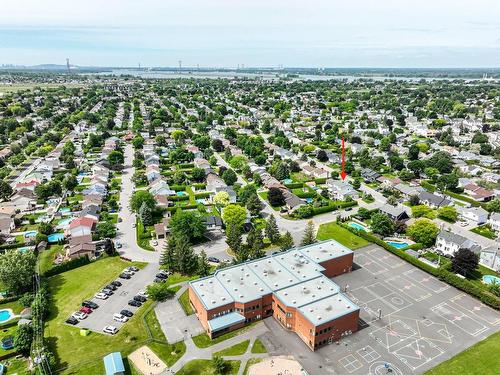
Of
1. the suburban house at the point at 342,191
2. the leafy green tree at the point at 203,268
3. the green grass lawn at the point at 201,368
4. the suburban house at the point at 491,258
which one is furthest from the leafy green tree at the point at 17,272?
the suburban house at the point at 491,258

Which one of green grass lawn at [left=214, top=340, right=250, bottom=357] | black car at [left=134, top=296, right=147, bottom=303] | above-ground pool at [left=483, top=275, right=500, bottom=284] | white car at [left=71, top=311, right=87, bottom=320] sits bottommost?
green grass lawn at [left=214, top=340, right=250, bottom=357]

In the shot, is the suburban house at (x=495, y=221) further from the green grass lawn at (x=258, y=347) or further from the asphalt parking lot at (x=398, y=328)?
the green grass lawn at (x=258, y=347)

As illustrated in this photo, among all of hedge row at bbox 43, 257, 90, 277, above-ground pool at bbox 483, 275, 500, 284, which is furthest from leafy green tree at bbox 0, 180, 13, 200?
above-ground pool at bbox 483, 275, 500, 284

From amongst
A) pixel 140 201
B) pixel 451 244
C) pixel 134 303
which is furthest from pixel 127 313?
pixel 451 244

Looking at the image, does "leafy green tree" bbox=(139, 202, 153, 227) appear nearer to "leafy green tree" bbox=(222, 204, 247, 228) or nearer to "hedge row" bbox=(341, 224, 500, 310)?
"leafy green tree" bbox=(222, 204, 247, 228)

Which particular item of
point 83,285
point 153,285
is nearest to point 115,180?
point 83,285

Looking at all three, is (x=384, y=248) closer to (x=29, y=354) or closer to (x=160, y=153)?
(x=29, y=354)
